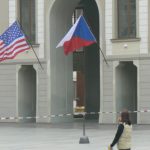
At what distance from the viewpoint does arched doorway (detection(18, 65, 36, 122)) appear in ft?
140

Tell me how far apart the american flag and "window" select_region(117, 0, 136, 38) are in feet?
23.0

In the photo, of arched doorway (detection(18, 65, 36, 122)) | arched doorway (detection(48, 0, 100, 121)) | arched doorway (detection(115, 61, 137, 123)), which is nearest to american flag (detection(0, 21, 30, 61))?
arched doorway (detection(48, 0, 100, 121))

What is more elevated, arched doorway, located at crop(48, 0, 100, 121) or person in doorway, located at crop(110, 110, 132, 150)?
arched doorway, located at crop(48, 0, 100, 121)

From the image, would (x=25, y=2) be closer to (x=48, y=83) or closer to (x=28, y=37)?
(x=28, y=37)

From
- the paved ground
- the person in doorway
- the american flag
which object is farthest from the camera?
the american flag

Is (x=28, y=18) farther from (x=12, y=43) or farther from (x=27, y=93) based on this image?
(x=12, y=43)

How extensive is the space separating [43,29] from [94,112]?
8144 millimetres

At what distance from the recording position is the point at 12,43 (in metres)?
34.4

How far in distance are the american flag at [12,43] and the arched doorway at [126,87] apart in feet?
22.9

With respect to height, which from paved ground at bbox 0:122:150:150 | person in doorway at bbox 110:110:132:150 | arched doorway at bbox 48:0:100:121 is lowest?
paved ground at bbox 0:122:150:150

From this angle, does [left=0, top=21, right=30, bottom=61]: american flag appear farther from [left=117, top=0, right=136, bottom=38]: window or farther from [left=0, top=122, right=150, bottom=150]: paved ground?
[left=117, top=0, right=136, bottom=38]: window

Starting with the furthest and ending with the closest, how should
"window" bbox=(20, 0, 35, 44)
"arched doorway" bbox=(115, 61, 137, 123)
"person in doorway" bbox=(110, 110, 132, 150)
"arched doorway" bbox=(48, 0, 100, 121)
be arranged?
"window" bbox=(20, 0, 35, 44) → "arched doorway" bbox=(48, 0, 100, 121) → "arched doorway" bbox=(115, 61, 137, 123) → "person in doorway" bbox=(110, 110, 132, 150)

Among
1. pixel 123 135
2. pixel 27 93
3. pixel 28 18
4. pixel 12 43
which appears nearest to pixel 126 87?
pixel 27 93

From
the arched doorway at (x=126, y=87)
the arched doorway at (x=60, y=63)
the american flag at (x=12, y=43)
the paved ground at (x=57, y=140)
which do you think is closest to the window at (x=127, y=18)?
the arched doorway at (x=126, y=87)
